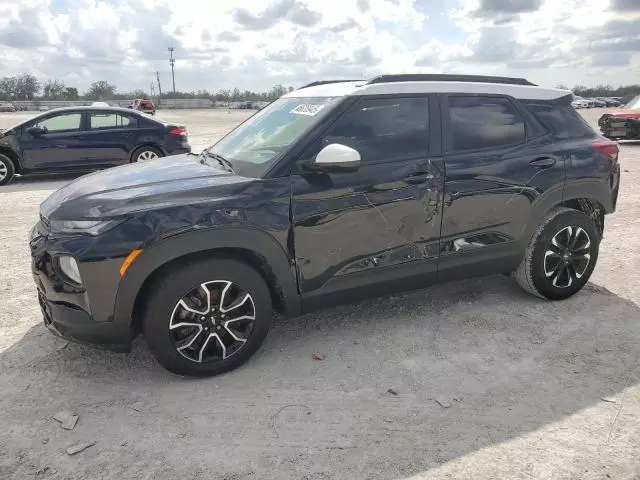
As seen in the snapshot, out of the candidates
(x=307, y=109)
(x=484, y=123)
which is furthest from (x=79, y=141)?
(x=484, y=123)

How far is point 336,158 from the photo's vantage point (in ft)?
10.5

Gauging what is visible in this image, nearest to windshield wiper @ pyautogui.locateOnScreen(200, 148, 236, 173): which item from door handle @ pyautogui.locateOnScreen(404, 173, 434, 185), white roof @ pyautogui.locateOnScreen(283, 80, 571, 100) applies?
white roof @ pyautogui.locateOnScreen(283, 80, 571, 100)

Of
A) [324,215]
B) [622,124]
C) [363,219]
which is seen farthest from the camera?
[622,124]

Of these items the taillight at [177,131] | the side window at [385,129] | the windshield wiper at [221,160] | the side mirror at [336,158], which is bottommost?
the taillight at [177,131]

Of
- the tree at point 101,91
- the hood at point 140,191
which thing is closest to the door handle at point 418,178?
the hood at point 140,191

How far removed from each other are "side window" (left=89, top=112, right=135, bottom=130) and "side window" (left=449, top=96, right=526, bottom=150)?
8588mm

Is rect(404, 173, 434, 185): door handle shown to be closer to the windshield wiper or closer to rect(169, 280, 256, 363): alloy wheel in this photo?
the windshield wiper

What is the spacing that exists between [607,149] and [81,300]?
4090 mm

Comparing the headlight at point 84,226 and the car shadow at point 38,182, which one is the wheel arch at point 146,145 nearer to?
the car shadow at point 38,182

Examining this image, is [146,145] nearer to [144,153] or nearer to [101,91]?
[144,153]

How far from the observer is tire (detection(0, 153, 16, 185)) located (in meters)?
10.1

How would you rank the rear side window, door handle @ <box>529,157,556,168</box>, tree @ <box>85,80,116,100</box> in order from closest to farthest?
1. door handle @ <box>529,157,556,168</box>
2. the rear side window
3. tree @ <box>85,80,116,100</box>

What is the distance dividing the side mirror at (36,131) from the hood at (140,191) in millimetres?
7670

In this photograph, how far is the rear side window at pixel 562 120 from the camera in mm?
4160
